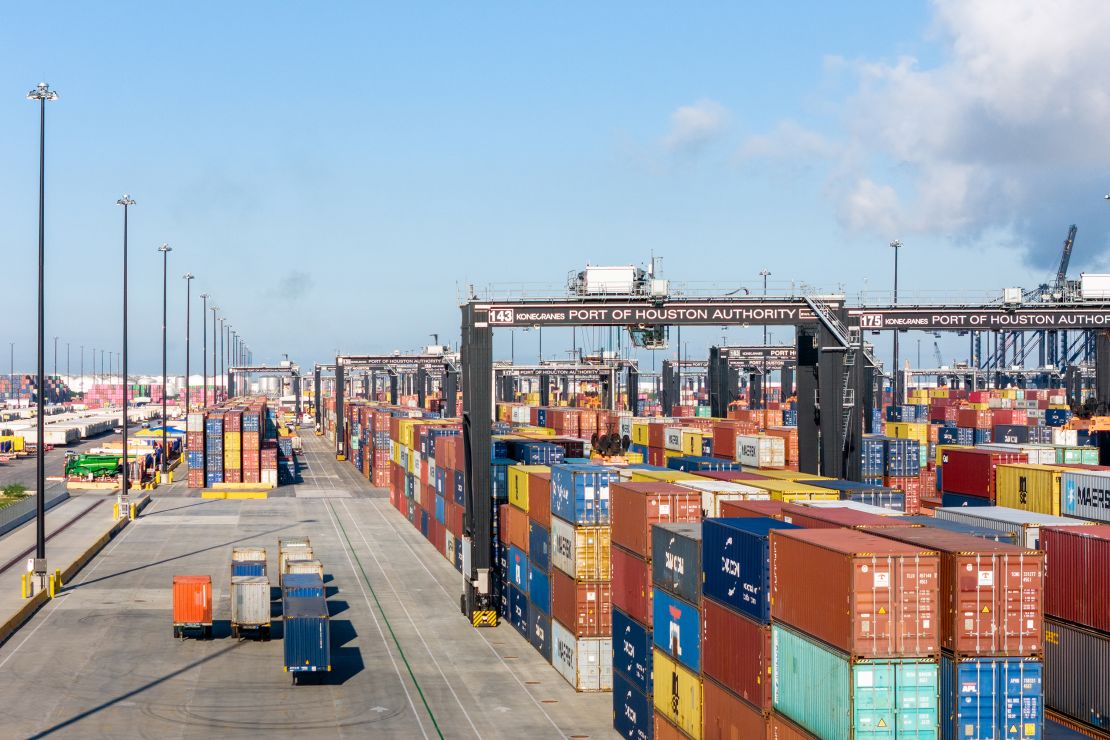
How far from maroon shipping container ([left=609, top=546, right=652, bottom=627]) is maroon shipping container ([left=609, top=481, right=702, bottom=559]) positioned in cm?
34

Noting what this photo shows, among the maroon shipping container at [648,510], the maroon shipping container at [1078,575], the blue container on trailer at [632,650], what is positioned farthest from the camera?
the maroon shipping container at [648,510]

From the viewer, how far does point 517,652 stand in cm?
4725

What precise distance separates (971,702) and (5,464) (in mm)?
150105

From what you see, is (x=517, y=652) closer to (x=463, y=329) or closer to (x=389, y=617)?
(x=389, y=617)

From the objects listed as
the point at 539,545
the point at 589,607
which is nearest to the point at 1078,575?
the point at 589,607

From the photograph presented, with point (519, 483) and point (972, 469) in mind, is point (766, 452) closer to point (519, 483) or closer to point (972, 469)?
point (972, 469)

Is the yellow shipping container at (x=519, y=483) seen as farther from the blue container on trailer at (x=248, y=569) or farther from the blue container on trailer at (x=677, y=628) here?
the blue container on trailer at (x=677, y=628)

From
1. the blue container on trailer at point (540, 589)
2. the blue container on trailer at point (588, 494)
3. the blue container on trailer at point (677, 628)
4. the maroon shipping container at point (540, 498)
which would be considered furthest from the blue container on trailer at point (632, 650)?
the maroon shipping container at point (540, 498)

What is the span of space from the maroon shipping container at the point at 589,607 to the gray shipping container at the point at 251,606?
46.4 ft

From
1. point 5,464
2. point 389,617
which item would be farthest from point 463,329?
point 5,464

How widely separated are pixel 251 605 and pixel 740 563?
28.4m

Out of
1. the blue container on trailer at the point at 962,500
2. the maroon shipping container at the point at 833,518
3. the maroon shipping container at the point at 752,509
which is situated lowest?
the blue container on trailer at the point at 962,500

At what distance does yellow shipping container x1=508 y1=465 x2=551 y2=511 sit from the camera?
4857cm

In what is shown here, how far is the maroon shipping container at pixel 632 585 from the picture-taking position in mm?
33281
